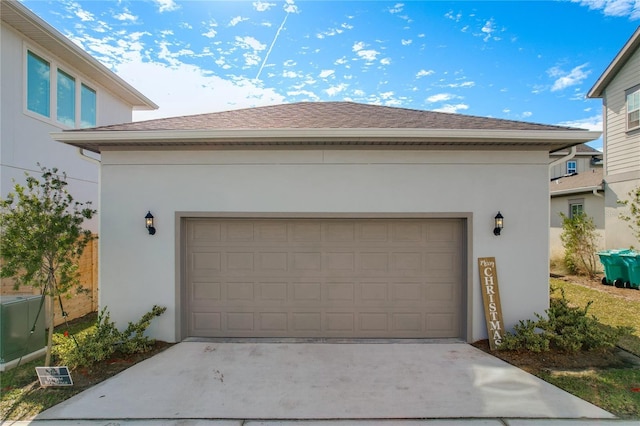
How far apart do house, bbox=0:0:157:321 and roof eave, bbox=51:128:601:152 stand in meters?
1.03

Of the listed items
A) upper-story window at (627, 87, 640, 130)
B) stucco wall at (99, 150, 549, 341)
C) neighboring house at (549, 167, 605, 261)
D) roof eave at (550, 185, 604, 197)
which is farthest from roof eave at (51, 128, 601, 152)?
roof eave at (550, 185, 604, 197)

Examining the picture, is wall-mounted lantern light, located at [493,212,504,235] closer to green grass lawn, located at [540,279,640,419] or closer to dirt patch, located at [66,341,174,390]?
green grass lawn, located at [540,279,640,419]

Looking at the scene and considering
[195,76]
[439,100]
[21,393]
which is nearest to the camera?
[21,393]

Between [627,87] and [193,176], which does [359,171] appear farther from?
[627,87]

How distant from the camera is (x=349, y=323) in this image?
5316 mm

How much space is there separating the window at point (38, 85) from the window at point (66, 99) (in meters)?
0.35

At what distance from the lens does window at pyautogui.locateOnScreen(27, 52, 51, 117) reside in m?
7.18

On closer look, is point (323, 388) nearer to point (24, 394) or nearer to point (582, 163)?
point (24, 394)

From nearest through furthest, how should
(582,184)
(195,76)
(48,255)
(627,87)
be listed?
(48,255), (195,76), (627,87), (582,184)

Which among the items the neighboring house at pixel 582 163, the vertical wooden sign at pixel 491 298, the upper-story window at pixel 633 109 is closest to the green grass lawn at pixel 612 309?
the vertical wooden sign at pixel 491 298

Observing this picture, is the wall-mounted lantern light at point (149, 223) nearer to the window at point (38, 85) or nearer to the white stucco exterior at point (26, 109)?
the white stucco exterior at point (26, 109)

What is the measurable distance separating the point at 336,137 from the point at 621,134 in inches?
450

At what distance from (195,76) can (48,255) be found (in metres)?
6.42

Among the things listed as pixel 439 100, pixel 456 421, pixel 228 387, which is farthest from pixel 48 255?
pixel 439 100
